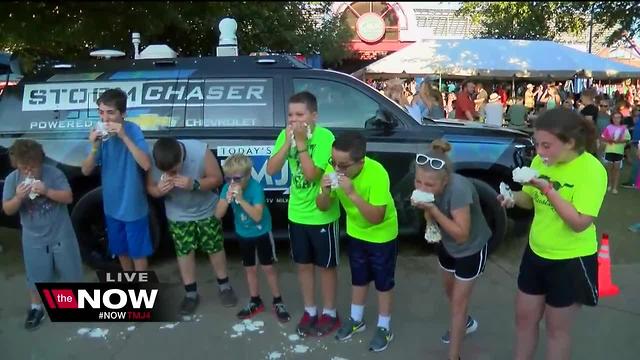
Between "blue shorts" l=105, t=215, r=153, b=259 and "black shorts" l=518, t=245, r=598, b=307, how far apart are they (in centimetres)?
257

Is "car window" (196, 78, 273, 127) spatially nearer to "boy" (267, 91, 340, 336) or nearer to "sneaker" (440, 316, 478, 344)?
"boy" (267, 91, 340, 336)

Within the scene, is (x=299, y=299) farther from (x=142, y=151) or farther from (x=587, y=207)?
(x=587, y=207)

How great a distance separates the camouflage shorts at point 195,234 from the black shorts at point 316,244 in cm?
69

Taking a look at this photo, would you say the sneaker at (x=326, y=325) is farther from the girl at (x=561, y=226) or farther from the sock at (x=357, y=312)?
the girl at (x=561, y=226)

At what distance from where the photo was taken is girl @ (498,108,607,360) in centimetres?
246

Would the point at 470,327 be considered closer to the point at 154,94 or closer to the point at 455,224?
the point at 455,224

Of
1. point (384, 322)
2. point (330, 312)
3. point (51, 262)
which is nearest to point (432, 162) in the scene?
point (384, 322)

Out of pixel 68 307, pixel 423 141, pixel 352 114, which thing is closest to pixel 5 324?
pixel 68 307

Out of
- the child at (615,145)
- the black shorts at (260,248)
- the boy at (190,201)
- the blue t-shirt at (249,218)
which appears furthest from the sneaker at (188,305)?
the child at (615,145)

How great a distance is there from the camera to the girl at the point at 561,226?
2.46 meters

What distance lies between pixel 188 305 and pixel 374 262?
1.48 m

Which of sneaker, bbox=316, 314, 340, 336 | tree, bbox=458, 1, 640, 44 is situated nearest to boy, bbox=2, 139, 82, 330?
sneaker, bbox=316, 314, 340, 336

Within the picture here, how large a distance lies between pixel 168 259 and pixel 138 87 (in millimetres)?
1602

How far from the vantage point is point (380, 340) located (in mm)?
3414
